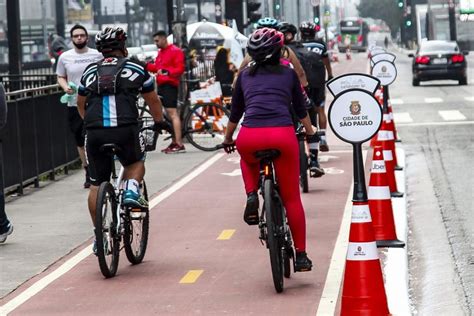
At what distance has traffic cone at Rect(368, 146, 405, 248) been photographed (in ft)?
35.5

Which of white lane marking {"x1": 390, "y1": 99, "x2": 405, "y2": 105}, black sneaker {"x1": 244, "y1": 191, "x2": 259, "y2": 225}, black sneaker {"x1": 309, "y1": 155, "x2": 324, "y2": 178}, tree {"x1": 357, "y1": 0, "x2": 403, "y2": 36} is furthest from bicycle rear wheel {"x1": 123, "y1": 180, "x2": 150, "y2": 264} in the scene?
tree {"x1": 357, "y1": 0, "x2": 403, "y2": 36}

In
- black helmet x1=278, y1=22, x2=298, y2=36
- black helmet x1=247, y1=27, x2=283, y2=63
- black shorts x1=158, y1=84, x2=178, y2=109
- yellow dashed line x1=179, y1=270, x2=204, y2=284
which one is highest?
black helmet x1=278, y1=22, x2=298, y2=36

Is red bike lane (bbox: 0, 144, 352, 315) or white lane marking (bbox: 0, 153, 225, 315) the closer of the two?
red bike lane (bbox: 0, 144, 352, 315)

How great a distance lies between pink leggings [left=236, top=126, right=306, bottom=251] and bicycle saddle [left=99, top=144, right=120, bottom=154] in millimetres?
1150

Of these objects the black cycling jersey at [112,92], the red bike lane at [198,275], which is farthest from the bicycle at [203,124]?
the black cycling jersey at [112,92]

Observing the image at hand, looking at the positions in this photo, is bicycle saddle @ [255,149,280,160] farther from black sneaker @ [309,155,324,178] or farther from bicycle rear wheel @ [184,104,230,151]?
bicycle rear wheel @ [184,104,230,151]

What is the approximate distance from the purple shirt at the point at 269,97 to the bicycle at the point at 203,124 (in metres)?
11.3

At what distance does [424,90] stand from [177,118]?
21107 millimetres

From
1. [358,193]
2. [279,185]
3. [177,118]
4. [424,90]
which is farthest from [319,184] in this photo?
[424,90]

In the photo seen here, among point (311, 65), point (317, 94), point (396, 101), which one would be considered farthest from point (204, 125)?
point (396, 101)

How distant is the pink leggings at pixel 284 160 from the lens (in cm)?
937

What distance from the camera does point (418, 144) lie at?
21.7 meters

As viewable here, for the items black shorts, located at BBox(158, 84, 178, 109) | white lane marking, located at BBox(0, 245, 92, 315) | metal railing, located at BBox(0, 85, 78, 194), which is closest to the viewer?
white lane marking, located at BBox(0, 245, 92, 315)

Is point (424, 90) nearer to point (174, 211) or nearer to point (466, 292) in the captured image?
point (174, 211)
